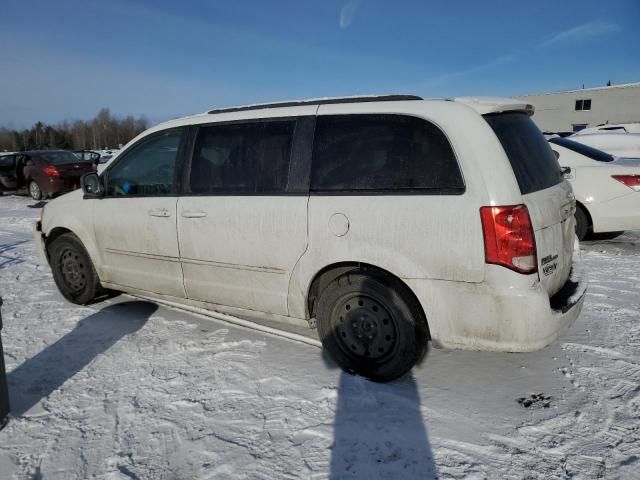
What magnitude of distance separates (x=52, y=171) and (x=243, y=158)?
1232cm

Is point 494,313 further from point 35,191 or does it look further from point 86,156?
point 86,156

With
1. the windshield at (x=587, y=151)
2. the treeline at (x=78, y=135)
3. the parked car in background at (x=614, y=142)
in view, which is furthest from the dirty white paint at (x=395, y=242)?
the treeline at (x=78, y=135)

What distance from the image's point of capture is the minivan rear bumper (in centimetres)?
264

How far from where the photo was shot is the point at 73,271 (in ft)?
15.5

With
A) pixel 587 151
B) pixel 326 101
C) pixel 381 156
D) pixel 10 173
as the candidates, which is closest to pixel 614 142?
pixel 587 151

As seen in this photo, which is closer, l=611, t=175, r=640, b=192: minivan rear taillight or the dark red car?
l=611, t=175, r=640, b=192: minivan rear taillight

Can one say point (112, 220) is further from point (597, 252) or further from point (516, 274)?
point (597, 252)

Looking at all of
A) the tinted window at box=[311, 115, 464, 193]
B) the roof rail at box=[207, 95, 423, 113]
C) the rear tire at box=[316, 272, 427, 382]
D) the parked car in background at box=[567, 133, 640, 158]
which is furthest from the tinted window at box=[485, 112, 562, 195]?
the parked car in background at box=[567, 133, 640, 158]

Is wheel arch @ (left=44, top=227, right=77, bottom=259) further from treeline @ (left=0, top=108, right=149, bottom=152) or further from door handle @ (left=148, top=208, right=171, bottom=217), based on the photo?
treeline @ (left=0, top=108, right=149, bottom=152)

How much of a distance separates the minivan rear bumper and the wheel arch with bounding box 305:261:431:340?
0.09m

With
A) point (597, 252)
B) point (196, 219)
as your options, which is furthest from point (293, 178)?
point (597, 252)

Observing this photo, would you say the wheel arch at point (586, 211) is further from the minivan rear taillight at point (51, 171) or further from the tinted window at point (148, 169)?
the minivan rear taillight at point (51, 171)

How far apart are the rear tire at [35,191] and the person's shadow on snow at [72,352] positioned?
11.6 m

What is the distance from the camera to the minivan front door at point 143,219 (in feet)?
12.7
